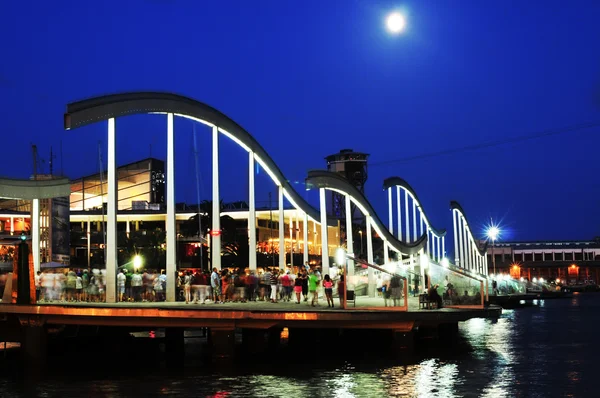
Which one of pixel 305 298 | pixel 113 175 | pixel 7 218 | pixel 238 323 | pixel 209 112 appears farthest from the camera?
pixel 7 218

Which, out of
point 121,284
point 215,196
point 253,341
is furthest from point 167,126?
point 253,341

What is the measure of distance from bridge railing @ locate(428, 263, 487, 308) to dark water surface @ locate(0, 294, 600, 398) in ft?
6.28

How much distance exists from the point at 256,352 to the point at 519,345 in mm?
13449

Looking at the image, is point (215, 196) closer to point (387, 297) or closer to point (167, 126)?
point (167, 126)

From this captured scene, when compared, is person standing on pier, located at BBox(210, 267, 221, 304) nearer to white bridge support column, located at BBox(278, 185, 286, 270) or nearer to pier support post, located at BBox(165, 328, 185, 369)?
pier support post, located at BBox(165, 328, 185, 369)

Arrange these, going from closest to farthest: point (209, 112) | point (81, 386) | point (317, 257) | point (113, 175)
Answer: point (81, 386), point (113, 175), point (209, 112), point (317, 257)

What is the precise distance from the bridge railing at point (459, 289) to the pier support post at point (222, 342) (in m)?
10.5

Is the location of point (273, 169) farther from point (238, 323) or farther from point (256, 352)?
point (238, 323)

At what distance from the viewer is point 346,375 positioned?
93.3 feet

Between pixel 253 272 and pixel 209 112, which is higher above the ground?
pixel 209 112

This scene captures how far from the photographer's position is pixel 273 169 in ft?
157

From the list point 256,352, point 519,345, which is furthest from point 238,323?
point 519,345

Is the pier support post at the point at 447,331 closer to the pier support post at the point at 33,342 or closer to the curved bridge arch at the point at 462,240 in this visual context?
the pier support post at the point at 33,342

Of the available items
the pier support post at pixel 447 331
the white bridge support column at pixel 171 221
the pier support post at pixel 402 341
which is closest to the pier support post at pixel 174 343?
the white bridge support column at pixel 171 221
